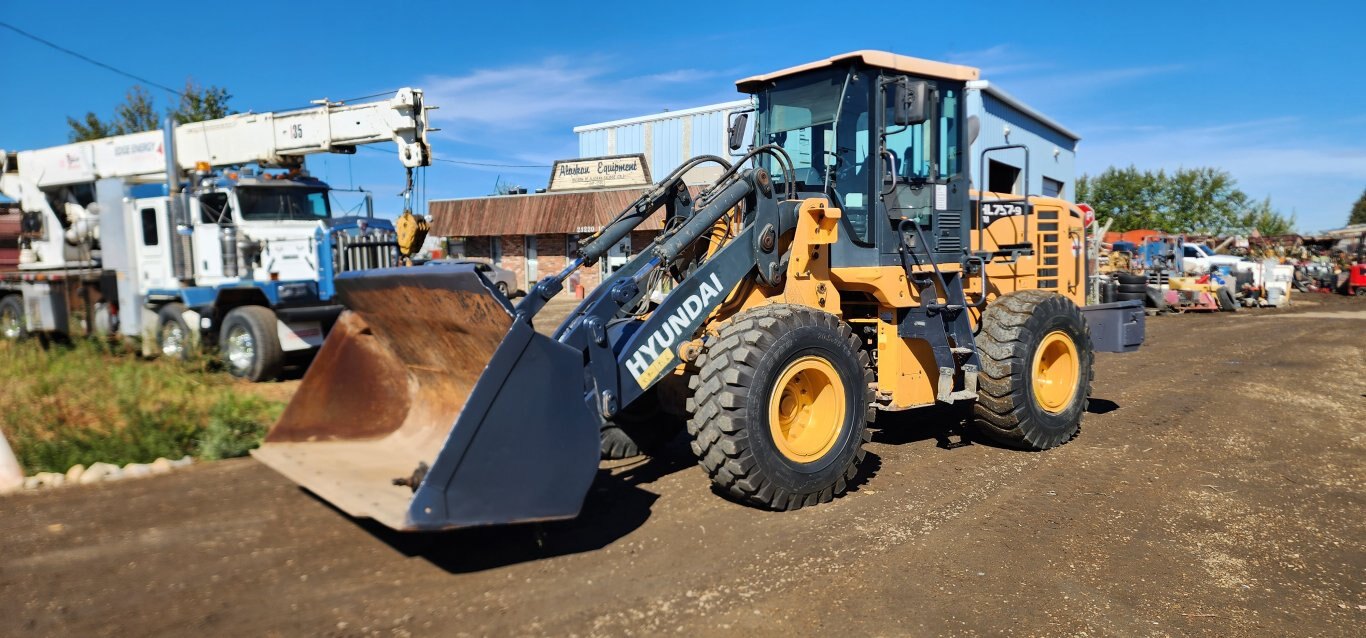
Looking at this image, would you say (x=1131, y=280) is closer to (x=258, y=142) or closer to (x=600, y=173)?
(x=600, y=173)

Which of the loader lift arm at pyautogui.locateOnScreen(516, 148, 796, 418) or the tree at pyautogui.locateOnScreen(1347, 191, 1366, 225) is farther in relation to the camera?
the tree at pyautogui.locateOnScreen(1347, 191, 1366, 225)

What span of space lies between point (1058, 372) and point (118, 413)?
7.79 meters

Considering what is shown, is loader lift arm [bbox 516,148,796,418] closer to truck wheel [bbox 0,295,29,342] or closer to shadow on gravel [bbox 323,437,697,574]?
shadow on gravel [bbox 323,437,697,574]

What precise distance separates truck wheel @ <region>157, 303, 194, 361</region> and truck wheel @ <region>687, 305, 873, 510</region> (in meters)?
A: 9.04

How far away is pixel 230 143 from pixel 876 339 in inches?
376

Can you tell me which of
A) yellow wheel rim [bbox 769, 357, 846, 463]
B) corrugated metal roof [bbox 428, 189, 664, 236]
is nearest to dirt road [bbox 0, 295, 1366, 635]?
yellow wheel rim [bbox 769, 357, 846, 463]

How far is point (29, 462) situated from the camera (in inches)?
235

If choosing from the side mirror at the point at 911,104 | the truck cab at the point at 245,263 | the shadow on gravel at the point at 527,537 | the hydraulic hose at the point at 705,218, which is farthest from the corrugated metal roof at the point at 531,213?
the shadow on gravel at the point at 527,537

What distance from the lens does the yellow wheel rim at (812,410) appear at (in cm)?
535

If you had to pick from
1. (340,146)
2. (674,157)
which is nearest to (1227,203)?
(674,157)

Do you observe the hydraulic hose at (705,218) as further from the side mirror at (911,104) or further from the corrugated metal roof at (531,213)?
the corrugated metal roof at (531,213)

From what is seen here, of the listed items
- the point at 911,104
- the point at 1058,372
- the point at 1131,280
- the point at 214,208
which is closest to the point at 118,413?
the point at 214,208

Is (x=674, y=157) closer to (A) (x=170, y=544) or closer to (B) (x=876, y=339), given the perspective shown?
(B) (x=876, y=339)

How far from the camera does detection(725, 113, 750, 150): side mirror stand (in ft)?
22.9
